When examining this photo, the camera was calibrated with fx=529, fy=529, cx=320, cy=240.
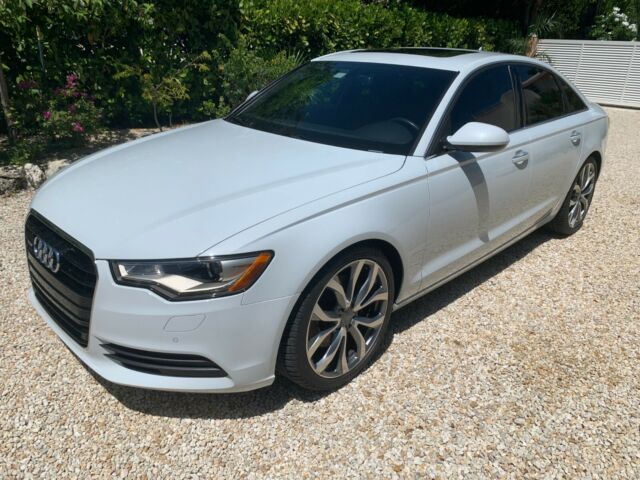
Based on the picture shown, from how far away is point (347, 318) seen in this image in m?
2.67

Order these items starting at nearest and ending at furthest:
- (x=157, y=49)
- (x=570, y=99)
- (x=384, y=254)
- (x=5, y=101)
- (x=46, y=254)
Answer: (x=46, y=254)
(x=384, y=254)
(x=570, y=99)
(x=5, y=101)
(x=157, y=49)

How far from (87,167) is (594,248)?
4.16 m

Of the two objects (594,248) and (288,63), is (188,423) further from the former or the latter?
(288,63)

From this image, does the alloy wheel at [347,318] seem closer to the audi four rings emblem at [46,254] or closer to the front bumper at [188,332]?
the front bumper at [188,332]

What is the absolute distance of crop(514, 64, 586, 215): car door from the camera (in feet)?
12.4

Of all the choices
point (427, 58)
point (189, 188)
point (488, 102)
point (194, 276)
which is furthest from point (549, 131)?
point (194, 276)

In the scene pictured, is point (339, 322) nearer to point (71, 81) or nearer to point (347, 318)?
point (347, 318)

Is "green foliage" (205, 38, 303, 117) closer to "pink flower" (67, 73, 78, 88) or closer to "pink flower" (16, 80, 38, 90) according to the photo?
"pink flower" (67, 73, 78, 88)

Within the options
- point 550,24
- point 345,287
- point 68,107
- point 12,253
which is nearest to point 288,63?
point 68,107

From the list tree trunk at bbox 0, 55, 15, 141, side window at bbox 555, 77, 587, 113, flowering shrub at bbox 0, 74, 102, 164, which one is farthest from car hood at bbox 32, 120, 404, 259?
tree trunk at bbox 0, 55, 15, 141

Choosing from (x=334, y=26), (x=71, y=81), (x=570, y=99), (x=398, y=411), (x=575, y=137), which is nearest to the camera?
(x=398, y=411)

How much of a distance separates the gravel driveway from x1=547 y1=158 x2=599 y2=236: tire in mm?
1175

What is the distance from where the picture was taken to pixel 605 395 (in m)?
2.84

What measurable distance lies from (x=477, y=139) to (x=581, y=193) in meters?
2.43
